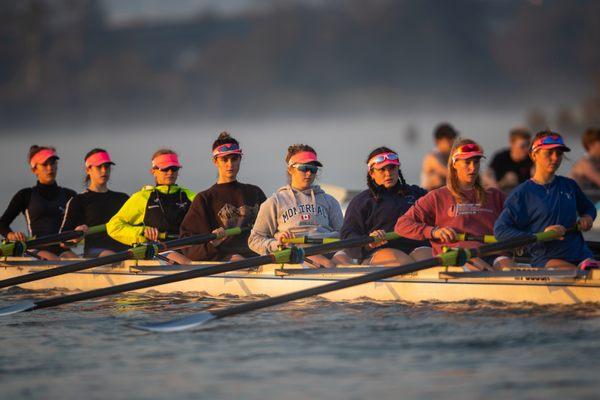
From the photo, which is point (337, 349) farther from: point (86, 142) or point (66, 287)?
point (86, 142)

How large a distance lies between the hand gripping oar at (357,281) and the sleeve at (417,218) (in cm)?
48

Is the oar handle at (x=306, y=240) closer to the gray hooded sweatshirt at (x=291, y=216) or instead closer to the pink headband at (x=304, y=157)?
the gray hooded sweatshirt at (x=291, y=216)

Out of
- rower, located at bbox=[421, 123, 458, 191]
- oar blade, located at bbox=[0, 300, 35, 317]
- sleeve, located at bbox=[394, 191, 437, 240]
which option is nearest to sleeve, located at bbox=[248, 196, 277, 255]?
sleeve, located at bbox=[394, 191, 437, 240]

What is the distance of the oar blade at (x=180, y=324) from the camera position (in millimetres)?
8564

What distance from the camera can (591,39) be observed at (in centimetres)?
5125

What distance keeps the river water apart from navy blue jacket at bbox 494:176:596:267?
1.61 feet

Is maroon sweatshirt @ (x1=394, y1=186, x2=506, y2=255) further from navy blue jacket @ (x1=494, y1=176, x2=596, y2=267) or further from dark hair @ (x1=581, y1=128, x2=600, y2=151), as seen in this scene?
dark hair @ (x1=581, y1=128, x2=600, y2=151)

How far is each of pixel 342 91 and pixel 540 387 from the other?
179 ft

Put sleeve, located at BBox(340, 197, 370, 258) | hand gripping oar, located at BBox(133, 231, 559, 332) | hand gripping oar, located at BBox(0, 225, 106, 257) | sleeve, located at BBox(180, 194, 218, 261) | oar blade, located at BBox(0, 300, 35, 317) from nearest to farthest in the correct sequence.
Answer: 1. hand gripping oar, located at BBox(133, 231, 559, 332)
2. oar blade, located at BBox(0, 300, 35, 317)
3. sleeve, located at BBox(340, 197, 370, 258)
4. sleeve, located at BBox(180, 194, 218, 261)
5. hand gripping oar, located at BBox(0, 225, 106, 257)

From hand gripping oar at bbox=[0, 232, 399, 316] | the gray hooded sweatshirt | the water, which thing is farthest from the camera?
the gray hooded sweatshirt

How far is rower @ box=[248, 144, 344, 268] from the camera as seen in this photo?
9.88m

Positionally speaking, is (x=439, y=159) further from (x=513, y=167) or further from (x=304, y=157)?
(x=304, y=157)

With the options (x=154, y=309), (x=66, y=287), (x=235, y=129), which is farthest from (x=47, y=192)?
(x=235, y=129)

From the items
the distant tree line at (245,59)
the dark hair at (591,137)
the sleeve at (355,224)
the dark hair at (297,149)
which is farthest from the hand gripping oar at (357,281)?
the distant tree line at (245,59)
